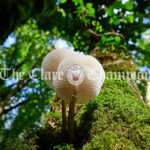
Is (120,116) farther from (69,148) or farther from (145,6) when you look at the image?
(145,6)

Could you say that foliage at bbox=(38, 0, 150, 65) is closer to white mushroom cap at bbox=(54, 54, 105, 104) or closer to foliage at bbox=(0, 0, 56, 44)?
white mushroom cap at bbox=(54, 54, 105, 104)

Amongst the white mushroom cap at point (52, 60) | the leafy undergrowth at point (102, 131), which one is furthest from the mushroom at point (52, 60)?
the leafy undergrowth at point (102, 131)

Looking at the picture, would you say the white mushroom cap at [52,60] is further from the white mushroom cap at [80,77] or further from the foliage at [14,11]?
the foliage at [14,11]

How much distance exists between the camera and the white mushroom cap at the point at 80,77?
1274 millimetres

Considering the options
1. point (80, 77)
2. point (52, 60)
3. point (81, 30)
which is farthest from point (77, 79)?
point (81, 30)

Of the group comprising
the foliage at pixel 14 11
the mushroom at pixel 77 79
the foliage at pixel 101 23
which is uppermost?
the foliage at pixel 101 23

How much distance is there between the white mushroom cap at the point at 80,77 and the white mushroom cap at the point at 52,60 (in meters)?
0.25

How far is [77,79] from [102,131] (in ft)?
1.64

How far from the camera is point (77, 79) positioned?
1273 mm

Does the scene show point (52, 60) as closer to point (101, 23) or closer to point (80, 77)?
point (80, 77)

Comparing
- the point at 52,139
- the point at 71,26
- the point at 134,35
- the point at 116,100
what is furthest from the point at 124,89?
the point at 134,35

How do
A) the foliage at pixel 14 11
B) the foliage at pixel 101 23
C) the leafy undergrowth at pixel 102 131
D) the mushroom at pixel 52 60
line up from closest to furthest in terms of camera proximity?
1. the foliage at pixel 14 11
2. the leafy undergrowth at pixel 102 131
3. the mushroom at pixel 52 60
4. the foliage at pixel 101 23

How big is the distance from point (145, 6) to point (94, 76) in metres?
3.31

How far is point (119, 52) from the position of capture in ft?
10.1
